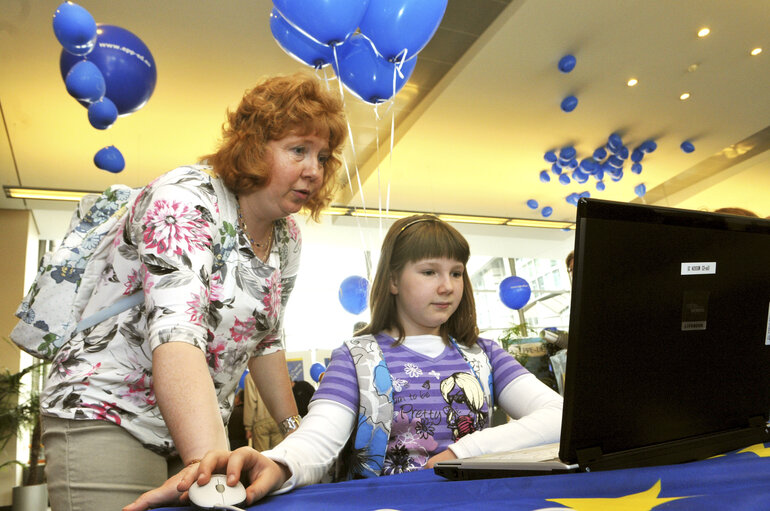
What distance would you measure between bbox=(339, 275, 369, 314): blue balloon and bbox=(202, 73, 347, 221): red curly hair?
5185mm

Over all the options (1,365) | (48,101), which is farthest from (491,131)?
(1,365)

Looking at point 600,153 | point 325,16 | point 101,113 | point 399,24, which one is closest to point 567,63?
point 600,153

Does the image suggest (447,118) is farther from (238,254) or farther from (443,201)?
(238,254)

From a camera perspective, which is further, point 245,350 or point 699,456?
point 245,350

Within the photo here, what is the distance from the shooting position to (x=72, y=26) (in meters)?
2.73

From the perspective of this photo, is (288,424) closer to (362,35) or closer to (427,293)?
(427,293)

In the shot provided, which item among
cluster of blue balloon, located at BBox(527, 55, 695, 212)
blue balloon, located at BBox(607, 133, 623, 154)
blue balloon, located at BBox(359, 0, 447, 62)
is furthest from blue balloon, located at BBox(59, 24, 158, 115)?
blue balloon, located at BBox(607, 133, 623, 154)

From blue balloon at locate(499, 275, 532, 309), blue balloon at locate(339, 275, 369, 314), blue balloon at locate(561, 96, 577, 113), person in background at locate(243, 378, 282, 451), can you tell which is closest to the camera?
person in background at locate(243, 378, 282, 451)

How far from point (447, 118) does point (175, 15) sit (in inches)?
115

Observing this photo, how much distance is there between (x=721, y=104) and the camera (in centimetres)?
636

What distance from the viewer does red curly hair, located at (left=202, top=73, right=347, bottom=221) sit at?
1.14 m

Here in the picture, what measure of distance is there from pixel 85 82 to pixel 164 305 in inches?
95.3

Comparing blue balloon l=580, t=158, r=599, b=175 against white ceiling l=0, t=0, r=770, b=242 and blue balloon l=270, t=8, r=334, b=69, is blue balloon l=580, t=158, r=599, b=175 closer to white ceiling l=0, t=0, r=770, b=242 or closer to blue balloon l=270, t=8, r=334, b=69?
white ceiling l=0, t=0, r=770, b=242

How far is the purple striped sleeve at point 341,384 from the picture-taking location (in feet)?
3.78
